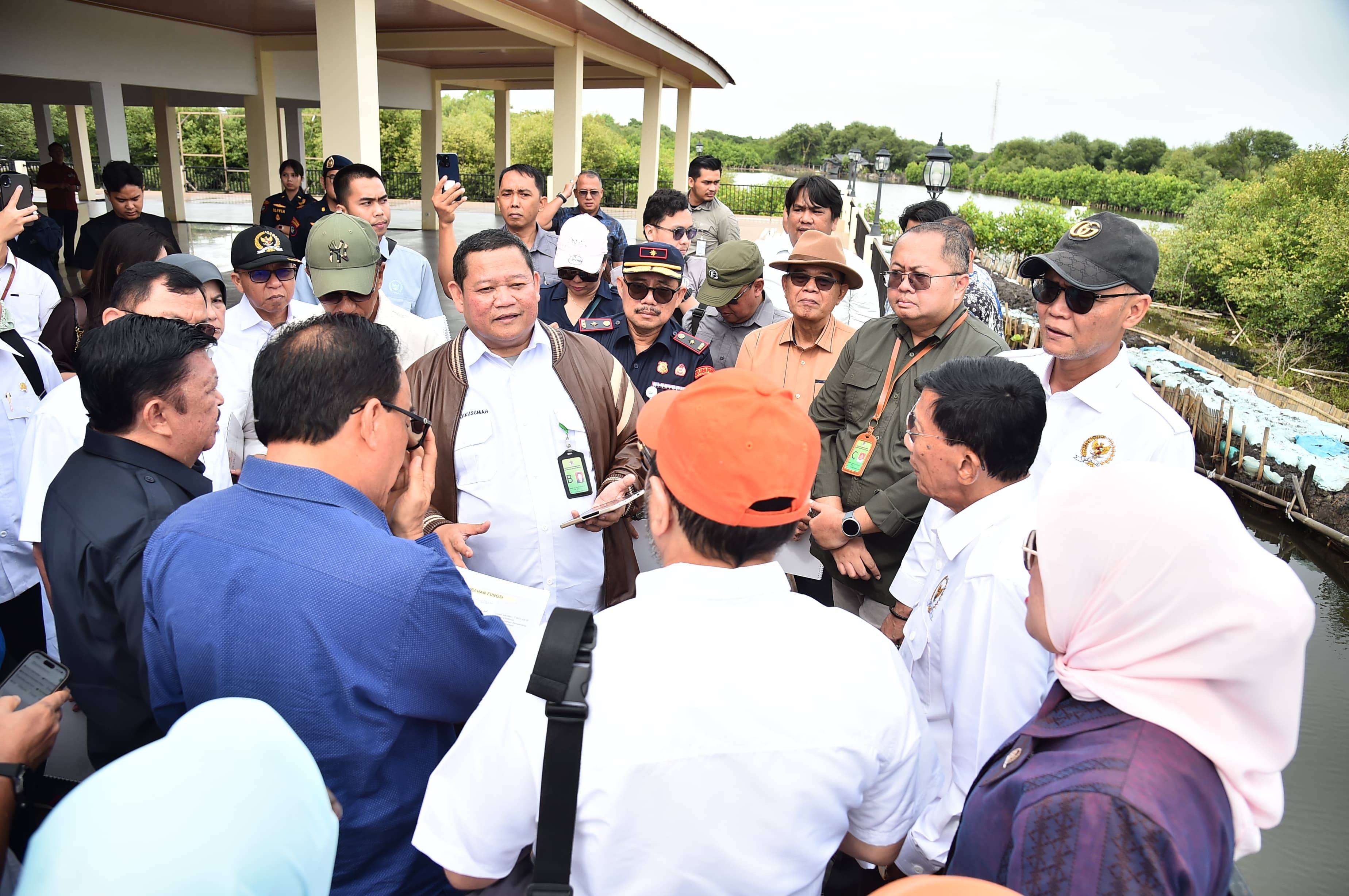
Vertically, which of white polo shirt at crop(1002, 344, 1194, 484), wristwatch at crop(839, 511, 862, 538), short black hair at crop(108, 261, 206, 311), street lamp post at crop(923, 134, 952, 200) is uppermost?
street lamp post at crop(923, 134, 952, 200)

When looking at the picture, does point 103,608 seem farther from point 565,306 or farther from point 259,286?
point 565,306

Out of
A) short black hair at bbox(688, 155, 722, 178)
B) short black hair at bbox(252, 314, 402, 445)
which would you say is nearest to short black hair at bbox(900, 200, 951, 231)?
short black hair at bbox(688, 155, 722, 178)

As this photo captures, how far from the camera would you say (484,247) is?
2668 mm

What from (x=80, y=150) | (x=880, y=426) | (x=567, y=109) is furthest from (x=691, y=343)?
(x=80, y=150)

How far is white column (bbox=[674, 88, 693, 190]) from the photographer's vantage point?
18.8 metres

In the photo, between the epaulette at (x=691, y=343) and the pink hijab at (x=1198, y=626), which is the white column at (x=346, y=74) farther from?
the pink hijab at (x=1198, y=626)

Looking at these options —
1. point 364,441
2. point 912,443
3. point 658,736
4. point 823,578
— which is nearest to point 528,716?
point 658,736

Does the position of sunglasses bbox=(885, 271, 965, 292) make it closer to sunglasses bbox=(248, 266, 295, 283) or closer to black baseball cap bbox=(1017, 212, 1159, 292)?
black baseball cap bbox=(1017, 212, 1159, 292)

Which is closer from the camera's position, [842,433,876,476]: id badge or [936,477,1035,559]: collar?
[936,477,1035,559]: collar

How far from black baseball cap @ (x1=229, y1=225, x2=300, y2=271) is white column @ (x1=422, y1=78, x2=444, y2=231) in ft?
59.5

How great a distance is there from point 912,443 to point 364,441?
1467 millimetres

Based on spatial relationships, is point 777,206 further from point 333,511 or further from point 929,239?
point 333,511

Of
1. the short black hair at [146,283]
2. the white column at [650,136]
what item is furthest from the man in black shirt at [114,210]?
the white column at [650,136]

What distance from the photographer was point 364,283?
3148mm
